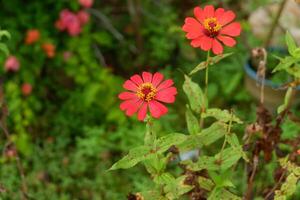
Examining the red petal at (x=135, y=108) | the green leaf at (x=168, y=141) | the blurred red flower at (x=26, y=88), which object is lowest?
the green leaf at (x=168, y=141)

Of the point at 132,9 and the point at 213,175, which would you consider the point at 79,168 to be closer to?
the point at 132,9

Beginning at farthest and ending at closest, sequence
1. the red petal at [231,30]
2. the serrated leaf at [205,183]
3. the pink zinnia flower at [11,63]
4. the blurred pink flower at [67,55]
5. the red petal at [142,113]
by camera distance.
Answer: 1. the blurred pink flower at [67,55]
2. the pink zinnia flower at [11,63]
3. the serrated leaf at [205,183]
4. the red petal at [231,30]
5. the red petal at [142,113]

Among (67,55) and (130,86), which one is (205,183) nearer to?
(130,86)

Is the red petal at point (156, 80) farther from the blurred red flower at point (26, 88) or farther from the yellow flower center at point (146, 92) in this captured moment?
the blurred red flower at point (26, 88)

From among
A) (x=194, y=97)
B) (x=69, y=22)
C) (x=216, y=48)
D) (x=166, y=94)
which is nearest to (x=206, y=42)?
(x=216, y=48)

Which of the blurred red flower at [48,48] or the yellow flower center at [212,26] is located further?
the blurred red flower at [48,48]

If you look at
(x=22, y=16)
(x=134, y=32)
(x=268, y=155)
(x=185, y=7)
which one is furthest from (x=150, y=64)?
(x=268, y=155)

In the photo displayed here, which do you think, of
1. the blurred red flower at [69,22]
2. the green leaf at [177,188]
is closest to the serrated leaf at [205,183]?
the green leaf at [177,188]
